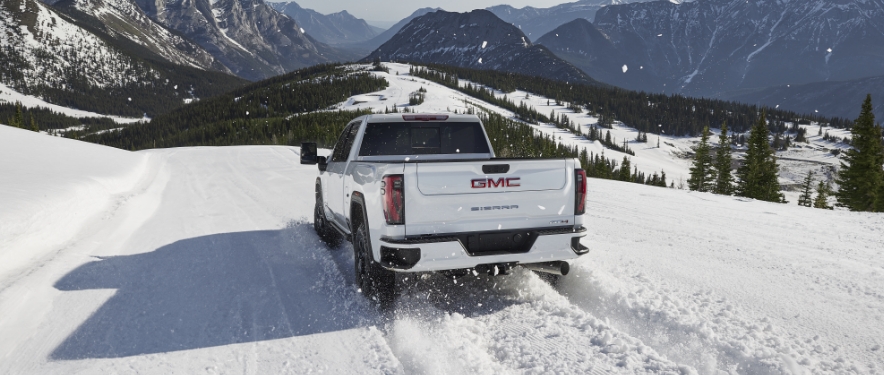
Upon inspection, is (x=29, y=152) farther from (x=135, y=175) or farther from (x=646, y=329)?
(x=646, y=329)

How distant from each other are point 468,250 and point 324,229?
4.20m

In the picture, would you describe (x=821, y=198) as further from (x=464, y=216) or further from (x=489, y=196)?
(x=464, y=216)

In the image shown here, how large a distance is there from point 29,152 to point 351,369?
20321mm

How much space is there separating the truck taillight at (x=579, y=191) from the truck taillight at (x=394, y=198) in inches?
71.4

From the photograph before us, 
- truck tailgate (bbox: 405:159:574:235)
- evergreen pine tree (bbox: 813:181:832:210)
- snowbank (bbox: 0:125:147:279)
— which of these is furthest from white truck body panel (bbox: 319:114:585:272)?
evergreen pine tree (bbox: 813:181:832:210)

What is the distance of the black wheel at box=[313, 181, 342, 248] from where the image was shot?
8.05 metres

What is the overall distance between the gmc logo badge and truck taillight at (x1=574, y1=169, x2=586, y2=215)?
27.3 inches

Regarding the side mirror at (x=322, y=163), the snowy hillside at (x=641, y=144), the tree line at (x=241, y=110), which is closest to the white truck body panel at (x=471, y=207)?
the side mirror at (x=322, y=163)

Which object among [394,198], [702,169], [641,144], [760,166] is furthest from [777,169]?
[641,144]

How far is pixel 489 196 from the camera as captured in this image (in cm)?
473

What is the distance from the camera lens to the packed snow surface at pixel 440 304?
158 inches

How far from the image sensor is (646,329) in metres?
4.46

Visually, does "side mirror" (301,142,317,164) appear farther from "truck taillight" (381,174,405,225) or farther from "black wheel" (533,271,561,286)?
"black wheel" (533,271,561,286)

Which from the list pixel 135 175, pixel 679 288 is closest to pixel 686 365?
pixel 679 288
